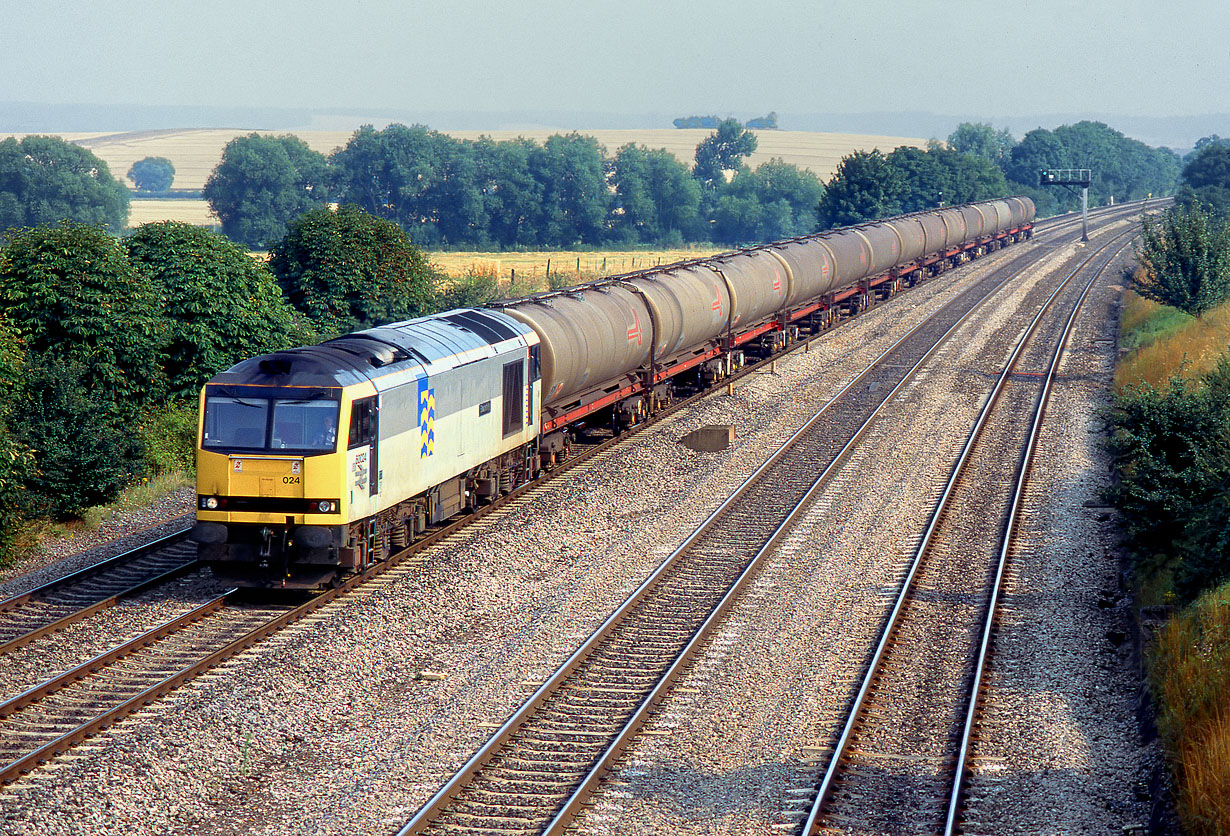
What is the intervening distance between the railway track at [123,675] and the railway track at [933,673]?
3.68 meters

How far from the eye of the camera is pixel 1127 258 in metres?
74.5

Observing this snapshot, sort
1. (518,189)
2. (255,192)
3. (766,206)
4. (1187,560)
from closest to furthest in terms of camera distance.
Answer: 1. (1187,560)
2. (255,192)
3. (518,189)
4. (766,206)

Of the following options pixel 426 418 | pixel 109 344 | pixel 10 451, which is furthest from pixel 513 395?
pixel 109 344

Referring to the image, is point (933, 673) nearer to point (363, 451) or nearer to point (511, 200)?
point (363, 451)

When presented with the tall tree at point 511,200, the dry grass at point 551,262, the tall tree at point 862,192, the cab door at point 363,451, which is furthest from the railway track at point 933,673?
the tall tree at point 511,200

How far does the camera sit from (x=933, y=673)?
49.9ft

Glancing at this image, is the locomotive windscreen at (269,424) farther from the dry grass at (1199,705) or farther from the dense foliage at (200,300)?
the dense foliage at (200,300)

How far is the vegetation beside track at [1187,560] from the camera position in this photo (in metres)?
11.1

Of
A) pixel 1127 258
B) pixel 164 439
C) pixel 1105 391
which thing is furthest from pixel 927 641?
pixel 1127 258

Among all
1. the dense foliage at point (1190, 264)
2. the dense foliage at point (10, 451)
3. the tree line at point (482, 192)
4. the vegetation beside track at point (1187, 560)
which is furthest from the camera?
the tree line at point (482, 192)

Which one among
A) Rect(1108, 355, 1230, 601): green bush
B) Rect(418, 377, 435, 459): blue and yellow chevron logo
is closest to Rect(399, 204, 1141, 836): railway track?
Rect(418, 377, 435, 459): blue and yellow chevron logo

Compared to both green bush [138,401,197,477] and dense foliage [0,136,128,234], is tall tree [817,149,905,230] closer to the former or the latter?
dense foliage [0,136,128,234]

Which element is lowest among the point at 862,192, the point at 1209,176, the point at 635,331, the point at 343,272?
the point at 635,331

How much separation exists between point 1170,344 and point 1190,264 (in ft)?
18.1
